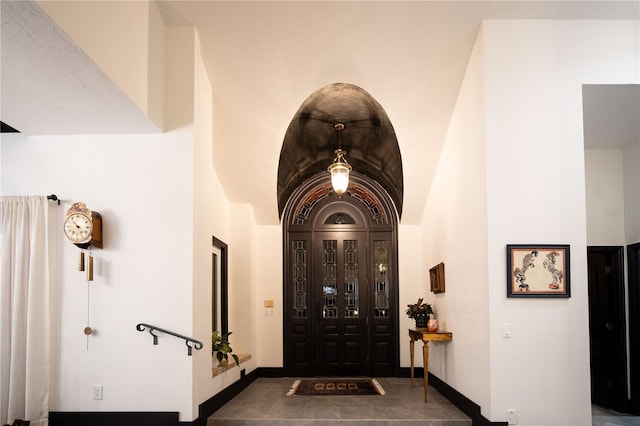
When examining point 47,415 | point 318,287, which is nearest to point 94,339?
point 47,415

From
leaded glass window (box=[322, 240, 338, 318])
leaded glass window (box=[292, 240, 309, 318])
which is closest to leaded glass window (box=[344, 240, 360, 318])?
leaded glass window (box=[322, 240, 338, 318])

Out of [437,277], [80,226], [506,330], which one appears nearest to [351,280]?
[437,277]

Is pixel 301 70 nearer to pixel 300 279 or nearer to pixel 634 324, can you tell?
pixel 300 279

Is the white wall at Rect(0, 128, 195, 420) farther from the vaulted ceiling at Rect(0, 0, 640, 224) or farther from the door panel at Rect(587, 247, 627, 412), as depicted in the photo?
the door panel at Rect(587, 247, 627, 412)

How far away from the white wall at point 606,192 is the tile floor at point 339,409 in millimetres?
2696

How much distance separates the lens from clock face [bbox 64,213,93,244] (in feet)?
17.6

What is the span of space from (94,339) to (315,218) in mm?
4960

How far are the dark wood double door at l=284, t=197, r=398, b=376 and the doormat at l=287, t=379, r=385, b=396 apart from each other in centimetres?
60

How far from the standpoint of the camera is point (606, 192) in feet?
24.0

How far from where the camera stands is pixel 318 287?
9.84m

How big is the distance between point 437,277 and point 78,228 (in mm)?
4460

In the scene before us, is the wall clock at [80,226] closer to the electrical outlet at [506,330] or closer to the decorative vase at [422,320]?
the electrical outlet at [506,330]

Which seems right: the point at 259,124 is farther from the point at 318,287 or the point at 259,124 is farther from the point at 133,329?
the point at 318,287

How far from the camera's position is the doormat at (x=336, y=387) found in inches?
311
